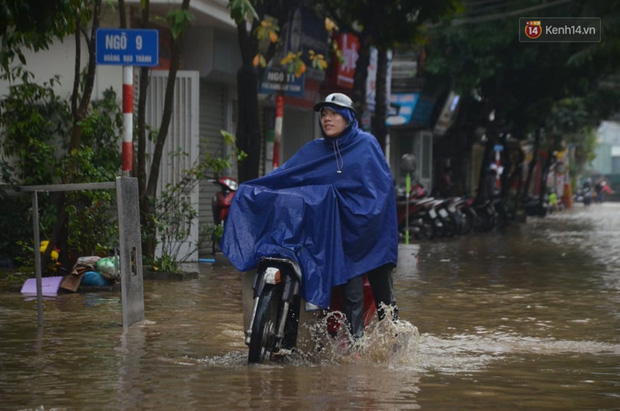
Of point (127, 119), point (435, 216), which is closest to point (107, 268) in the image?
point (127, 119)

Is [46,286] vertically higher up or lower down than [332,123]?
lower down

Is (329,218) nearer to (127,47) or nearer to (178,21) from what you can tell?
(127,47)

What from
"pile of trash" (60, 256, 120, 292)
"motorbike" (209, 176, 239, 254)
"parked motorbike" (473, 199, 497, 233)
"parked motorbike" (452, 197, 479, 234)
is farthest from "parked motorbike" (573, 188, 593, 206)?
"pile of trash" (60, 256, 120, 292)

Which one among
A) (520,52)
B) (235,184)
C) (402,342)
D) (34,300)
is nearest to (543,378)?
(402,342)

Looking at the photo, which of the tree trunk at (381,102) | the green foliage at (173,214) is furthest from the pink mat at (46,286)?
the tree trunk at (381,102)

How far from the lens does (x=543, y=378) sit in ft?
23.6

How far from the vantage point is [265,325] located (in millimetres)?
7230

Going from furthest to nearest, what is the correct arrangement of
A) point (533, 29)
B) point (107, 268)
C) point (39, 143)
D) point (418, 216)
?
point (418, 216)
point (533, 29)
point (39, 143)
point (107, 268)

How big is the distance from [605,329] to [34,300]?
523cm

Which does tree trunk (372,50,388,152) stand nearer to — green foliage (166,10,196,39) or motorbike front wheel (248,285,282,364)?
green foliage (166,10,196,39)

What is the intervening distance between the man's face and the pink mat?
5114mm

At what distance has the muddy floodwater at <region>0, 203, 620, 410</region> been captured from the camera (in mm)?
6387

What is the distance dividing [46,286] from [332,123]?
5306 millimetres

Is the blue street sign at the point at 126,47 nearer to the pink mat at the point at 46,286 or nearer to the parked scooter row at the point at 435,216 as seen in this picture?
the pink mat at the point at 46,286
